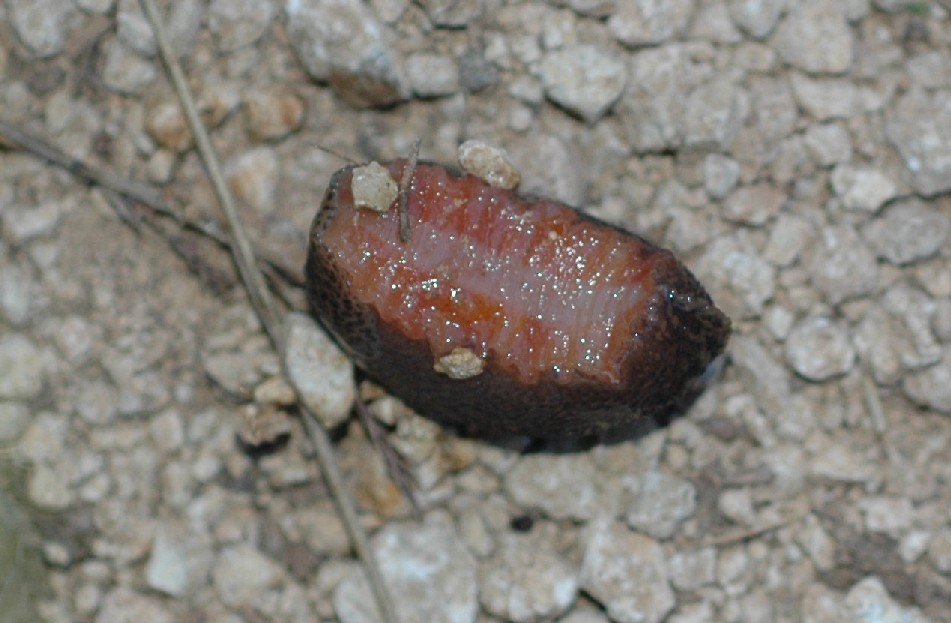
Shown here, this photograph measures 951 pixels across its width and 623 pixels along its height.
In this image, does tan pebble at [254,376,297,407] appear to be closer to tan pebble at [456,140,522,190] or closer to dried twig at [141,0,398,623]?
dried twig at [141,0,398,623]

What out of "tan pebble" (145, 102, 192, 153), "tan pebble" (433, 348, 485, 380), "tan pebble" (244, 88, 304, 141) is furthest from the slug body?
"tan pebble" (145, 102, 192, 153)

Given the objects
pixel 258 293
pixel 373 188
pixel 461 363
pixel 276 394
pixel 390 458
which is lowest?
pixel 390 458

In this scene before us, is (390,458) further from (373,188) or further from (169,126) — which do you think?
(169,126)

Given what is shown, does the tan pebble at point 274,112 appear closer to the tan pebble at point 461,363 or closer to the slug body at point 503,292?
the slug body at point 503,292

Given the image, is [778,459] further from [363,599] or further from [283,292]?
[283,292]

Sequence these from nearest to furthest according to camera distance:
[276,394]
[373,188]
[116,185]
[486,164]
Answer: [373,188], [486,164], [276,394], [116,185]

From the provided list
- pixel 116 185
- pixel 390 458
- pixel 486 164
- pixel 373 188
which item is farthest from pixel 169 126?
pixel 390 458

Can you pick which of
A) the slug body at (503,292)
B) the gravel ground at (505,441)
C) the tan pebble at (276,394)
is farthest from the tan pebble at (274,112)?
the tan pebble at (276,394)
